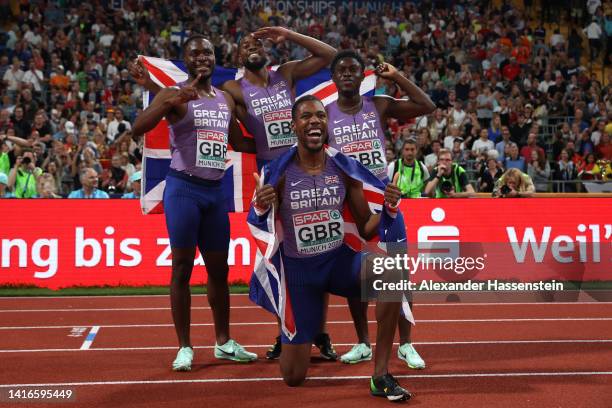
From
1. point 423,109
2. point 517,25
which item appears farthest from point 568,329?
point 517,25

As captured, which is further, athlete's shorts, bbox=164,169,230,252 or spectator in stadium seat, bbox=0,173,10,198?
spectator in stadium seat, bbox=0,173,10,198

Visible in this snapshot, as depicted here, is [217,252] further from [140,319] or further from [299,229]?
[140,319]

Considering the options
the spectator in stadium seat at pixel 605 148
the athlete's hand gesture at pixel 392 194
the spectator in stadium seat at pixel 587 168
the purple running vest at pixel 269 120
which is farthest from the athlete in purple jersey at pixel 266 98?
the spectator in stadium seat at pixel 605 148

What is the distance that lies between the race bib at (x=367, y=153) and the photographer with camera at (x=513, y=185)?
6.52m

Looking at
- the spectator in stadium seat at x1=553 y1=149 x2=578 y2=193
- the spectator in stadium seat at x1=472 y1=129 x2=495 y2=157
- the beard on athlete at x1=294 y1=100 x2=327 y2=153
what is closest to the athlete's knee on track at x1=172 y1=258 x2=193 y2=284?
the beard on athlete at x1=294 y1=100 x2=327 y2=153

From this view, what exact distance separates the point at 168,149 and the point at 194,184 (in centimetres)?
131

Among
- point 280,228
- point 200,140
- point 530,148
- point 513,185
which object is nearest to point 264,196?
point 280,228

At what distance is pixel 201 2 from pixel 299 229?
1922cm

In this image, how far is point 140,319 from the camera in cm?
980

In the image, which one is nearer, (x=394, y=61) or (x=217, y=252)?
(x=217, y=252)

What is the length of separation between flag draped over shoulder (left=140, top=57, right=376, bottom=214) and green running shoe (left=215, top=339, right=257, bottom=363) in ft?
4.78

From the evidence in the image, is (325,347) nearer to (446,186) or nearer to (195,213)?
(195,213)

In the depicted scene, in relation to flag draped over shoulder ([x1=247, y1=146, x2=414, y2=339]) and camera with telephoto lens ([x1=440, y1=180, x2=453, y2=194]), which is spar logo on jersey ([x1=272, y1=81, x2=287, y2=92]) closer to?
flag draped over shoulder ([x1=247, y1=146, x2=414, y2=339])

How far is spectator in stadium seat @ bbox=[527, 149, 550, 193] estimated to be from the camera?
663 inches
